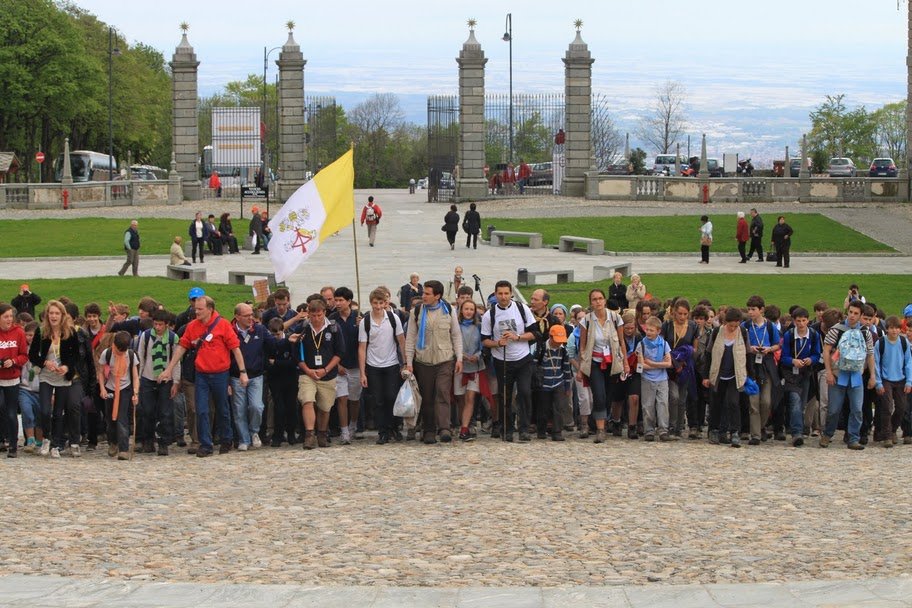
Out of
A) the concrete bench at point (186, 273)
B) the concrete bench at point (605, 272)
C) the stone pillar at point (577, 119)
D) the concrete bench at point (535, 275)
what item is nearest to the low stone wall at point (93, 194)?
the stone pillar at point (577, 119)

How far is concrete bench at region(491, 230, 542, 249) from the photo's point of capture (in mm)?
41550

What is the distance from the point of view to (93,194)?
A: 53.5m

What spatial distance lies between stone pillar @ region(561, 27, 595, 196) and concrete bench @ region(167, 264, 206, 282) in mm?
26238

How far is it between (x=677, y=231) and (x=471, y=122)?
14.0 metres

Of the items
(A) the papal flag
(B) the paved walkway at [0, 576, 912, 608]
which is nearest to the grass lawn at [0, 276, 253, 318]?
(A) the papal flag

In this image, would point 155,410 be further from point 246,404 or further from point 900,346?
point 900,346

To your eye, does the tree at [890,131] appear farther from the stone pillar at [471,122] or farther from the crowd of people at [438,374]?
the crowd of people at [438,374]

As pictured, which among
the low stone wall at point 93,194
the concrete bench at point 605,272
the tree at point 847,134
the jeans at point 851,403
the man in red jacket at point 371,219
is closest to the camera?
the jeans at point 851,403

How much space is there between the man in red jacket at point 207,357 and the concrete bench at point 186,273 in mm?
17027

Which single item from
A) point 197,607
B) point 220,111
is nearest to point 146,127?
point 220,111

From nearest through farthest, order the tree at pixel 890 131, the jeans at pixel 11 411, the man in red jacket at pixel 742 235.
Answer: the jeans at pixel 11 411
the man in red jacket at pixel 742 235
the tree at pixel 890 131

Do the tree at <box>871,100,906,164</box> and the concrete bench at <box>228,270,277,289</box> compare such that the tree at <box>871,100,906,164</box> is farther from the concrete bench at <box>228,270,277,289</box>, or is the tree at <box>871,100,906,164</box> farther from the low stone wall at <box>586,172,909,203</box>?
the concrete bench at <box>228,270,277,289</box>

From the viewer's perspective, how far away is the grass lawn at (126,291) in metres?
28.5

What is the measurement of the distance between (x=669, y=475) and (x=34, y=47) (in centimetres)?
6012
